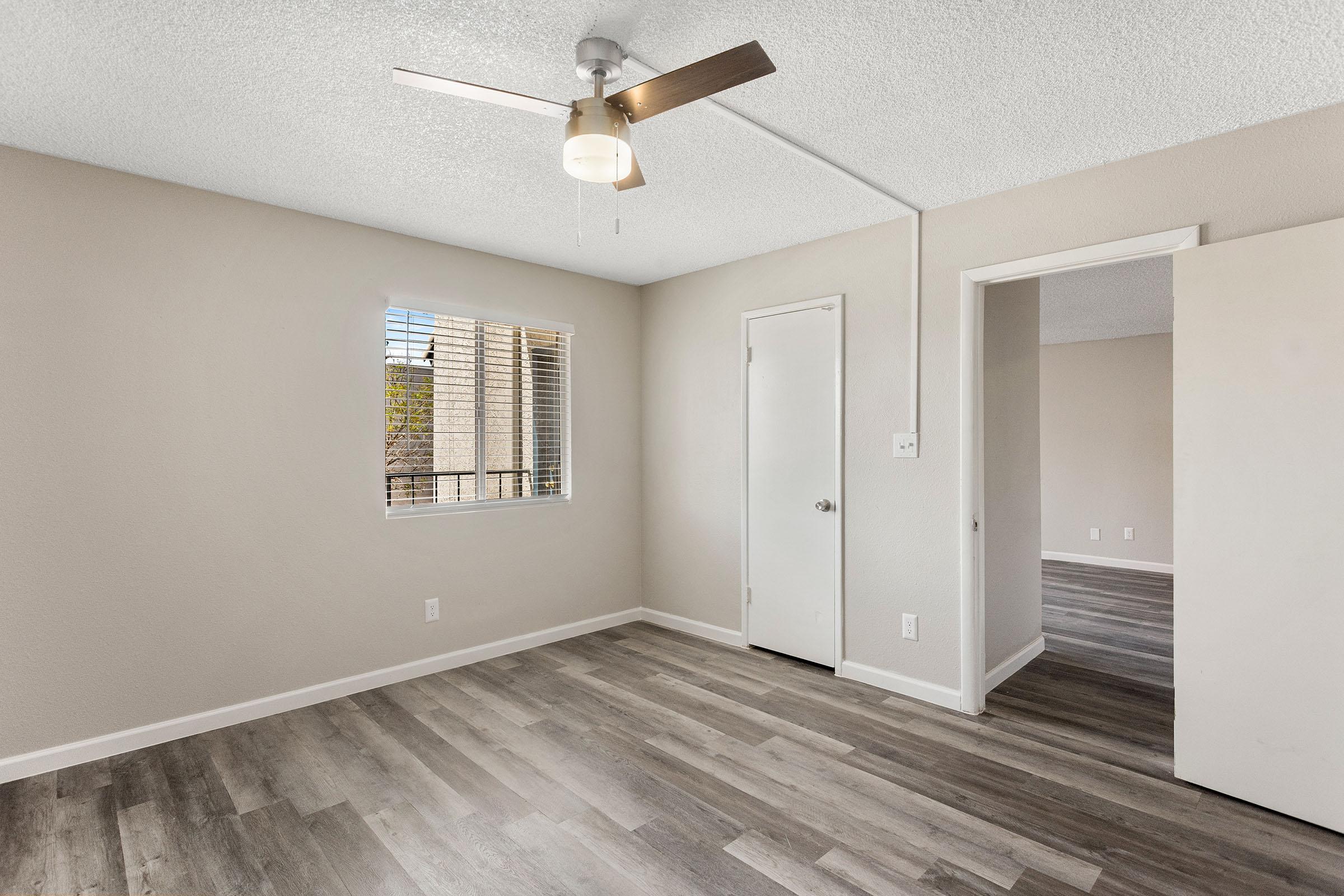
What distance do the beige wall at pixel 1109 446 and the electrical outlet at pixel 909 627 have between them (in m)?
4.24

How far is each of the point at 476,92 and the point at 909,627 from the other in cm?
300

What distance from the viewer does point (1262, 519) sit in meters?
2.27

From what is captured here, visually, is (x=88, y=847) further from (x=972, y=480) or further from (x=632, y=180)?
(x=972, y=480)

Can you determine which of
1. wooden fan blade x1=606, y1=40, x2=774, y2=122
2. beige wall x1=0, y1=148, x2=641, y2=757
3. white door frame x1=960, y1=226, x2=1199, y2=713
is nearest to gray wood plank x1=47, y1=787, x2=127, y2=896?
beige wall x1=0, y1=148, x2=641, y2=757

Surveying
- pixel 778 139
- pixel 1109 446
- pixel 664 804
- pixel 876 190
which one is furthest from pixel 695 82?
pixel 1109 446

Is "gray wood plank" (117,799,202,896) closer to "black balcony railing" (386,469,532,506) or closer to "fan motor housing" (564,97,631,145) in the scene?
"black balcony railing" (386,469,532,506)

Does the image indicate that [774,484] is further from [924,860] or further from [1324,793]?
[1324,793]

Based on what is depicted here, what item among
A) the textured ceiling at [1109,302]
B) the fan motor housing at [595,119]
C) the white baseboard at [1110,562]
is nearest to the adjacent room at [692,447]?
the fan motor housing at [595,119]

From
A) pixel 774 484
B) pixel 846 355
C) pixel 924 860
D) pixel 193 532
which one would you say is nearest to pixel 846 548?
pixel 774 484

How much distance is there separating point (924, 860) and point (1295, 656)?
1438mm

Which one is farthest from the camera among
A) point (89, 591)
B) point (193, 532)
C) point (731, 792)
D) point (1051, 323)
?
point (1051, 323)

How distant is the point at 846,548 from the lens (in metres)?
3.63

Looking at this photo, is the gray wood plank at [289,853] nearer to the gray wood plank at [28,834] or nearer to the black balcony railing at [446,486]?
the gray wood plank at [28,834]

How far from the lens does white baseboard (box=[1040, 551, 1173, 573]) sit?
22.1 feet
